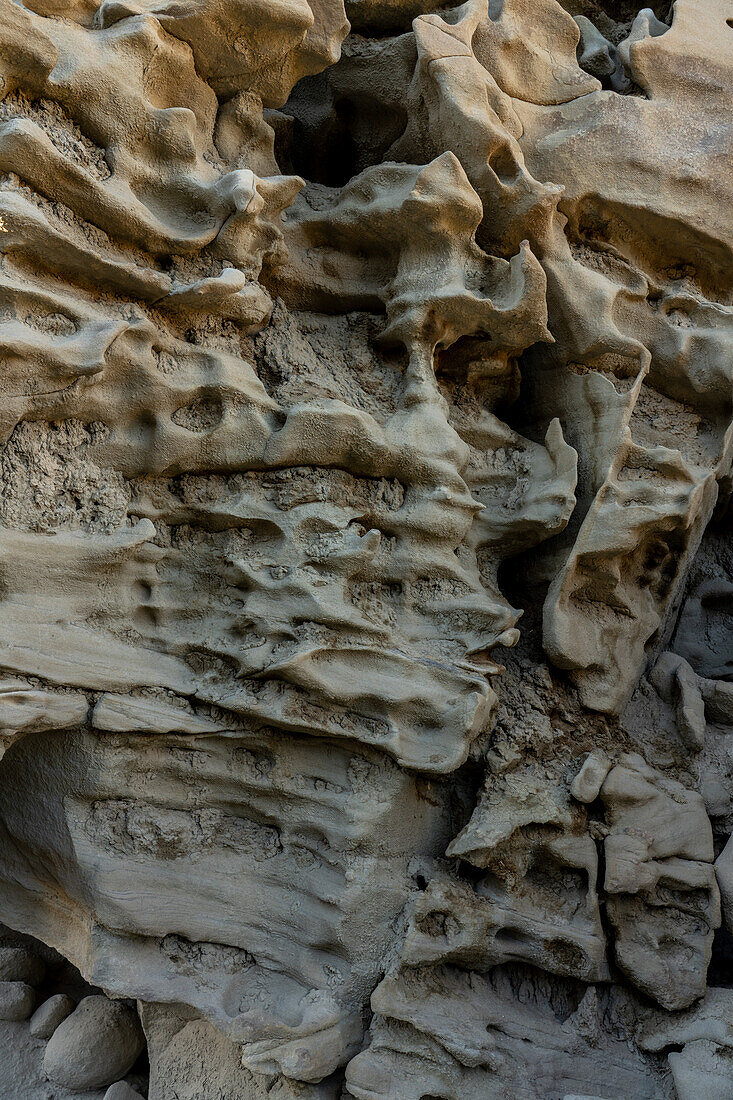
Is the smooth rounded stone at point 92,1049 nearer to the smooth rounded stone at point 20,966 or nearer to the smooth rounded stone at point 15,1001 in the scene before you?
the smooth rounded stone at point 15,1001

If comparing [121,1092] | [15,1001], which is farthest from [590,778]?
[15,1001]

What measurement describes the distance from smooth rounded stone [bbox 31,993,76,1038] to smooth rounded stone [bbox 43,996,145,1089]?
9 cm

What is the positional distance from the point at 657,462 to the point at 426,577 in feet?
2.95

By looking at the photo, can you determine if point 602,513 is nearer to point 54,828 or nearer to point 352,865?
point 352,865

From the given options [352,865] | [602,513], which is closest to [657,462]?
[602,513]

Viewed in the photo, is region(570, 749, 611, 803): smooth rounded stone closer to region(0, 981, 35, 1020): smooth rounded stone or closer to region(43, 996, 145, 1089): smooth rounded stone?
region(43, 996, 145, 1089): smooth rounded stone

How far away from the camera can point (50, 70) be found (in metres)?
2.15

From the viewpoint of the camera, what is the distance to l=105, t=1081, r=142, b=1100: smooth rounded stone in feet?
8.45

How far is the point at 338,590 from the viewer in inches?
95.6

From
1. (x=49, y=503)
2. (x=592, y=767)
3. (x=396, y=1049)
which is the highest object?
(x=49, y=503)

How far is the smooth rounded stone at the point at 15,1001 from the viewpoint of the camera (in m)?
2.89

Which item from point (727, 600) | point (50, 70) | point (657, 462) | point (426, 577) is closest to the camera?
point (50, 70)

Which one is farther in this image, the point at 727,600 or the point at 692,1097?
the point at 727,600

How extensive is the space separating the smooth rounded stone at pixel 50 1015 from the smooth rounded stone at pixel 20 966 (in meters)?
0.13
